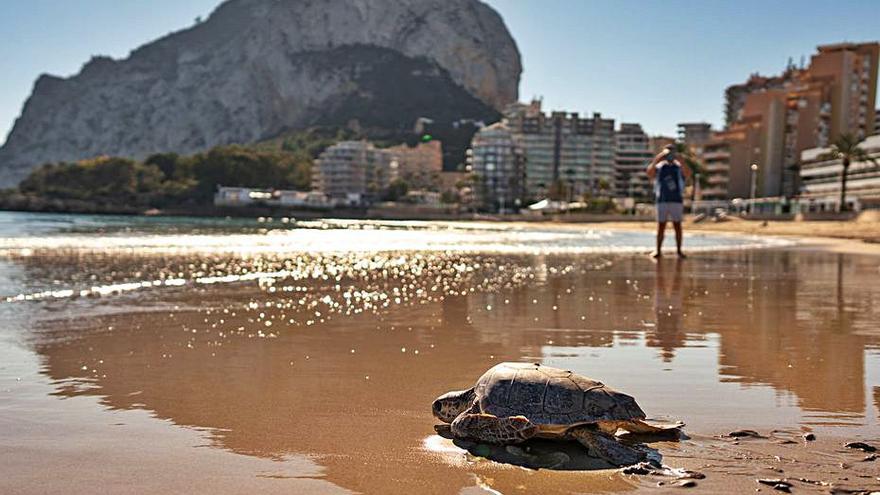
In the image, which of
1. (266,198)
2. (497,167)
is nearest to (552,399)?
(497,167)

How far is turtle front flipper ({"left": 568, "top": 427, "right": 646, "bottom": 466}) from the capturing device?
4527 millimetres

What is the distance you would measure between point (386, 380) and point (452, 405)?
1618mm

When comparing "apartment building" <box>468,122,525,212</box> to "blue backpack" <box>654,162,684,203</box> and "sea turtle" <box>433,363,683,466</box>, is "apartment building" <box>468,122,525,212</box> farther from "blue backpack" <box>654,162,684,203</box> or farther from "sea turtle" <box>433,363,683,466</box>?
"sea turtle" <box>433,363,683,466</box>

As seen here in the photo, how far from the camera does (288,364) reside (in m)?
7.50

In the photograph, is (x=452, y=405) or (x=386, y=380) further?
(x=386, y=380)

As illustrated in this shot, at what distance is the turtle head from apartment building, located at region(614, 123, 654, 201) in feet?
569

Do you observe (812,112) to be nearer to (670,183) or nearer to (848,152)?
(848,152)

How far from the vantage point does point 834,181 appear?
3787 inches

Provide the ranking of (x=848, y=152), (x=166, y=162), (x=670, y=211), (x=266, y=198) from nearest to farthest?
1. (x=670, y=211)
2. (x=848, y=152)
3. (x=266, y=198)
4. (x=166, y=162)

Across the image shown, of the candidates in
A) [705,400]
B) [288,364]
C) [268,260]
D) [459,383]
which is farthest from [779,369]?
[268,260]

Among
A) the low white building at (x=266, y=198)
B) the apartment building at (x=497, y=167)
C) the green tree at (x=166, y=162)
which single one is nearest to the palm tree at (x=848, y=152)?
the apartment building at (x=497, y=167)

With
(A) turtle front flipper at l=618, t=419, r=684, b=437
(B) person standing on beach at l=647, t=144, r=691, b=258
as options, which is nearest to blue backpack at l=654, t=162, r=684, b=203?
(B) person standing on beach at l=647, t=144, r=691, b=258

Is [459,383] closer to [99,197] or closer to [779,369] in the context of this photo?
[779,369]

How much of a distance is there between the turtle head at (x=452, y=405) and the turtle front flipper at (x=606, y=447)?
0.71m
